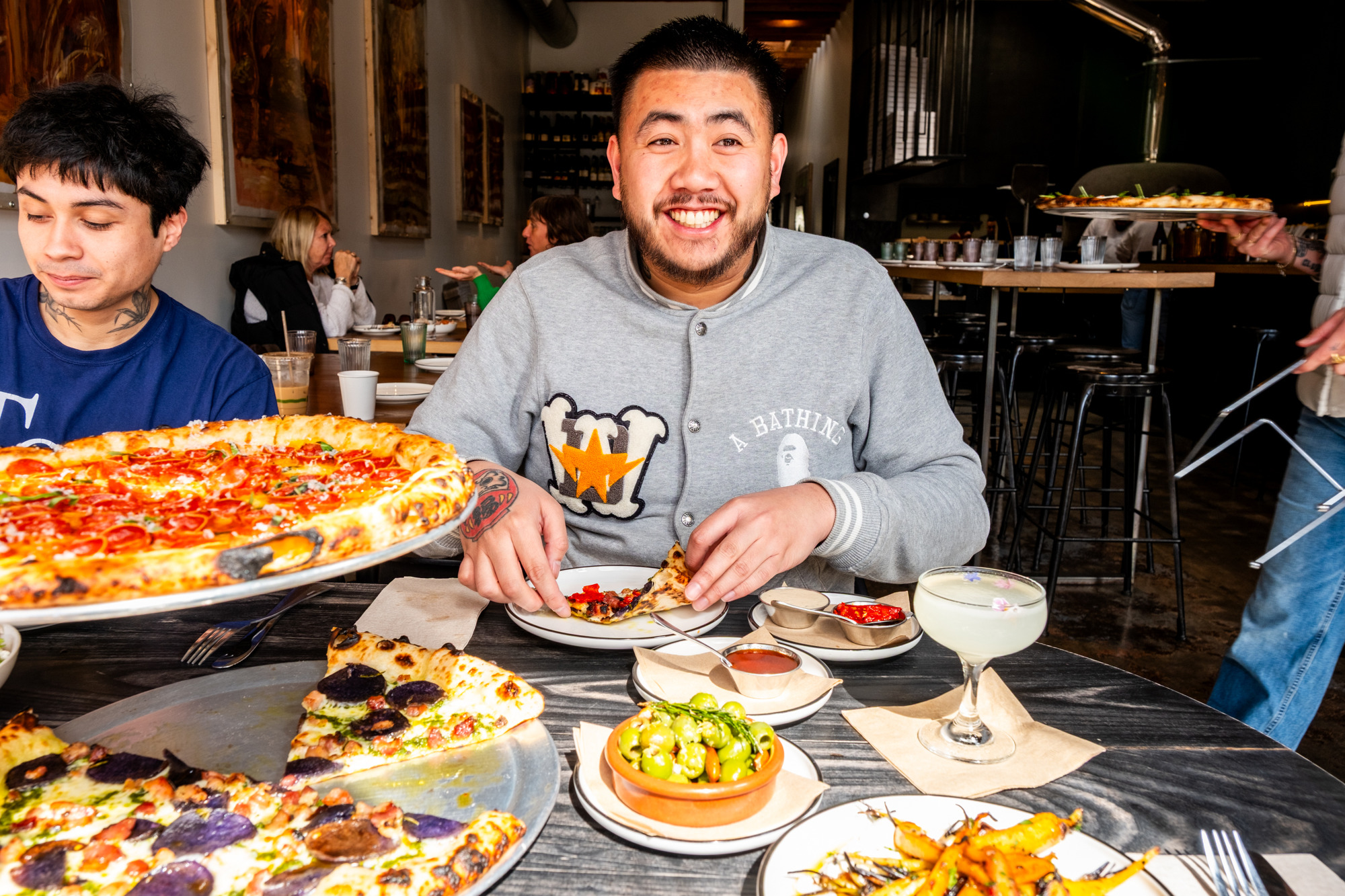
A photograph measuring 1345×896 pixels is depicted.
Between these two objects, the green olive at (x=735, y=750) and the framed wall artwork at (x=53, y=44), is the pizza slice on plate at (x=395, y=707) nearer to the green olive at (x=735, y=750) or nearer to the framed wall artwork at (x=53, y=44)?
the green olive at (x=735, y=750)

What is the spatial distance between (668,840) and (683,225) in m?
1.15

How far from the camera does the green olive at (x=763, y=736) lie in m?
0.82

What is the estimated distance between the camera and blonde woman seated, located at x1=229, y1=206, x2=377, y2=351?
4.33 meters

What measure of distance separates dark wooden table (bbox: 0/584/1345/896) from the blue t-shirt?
77 centimetres

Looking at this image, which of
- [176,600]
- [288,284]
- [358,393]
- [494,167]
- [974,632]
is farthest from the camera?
[494,167]

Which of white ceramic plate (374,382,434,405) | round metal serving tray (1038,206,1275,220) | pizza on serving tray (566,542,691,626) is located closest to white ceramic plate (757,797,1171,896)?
pizza on serving tray (566,542,691,626)

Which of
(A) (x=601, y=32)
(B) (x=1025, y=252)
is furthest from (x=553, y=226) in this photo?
(A) (x=601, y=32)

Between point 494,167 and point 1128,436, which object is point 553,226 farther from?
point 494,167

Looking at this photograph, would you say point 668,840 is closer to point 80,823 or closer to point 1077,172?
point 80,823

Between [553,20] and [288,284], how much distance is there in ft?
22.2

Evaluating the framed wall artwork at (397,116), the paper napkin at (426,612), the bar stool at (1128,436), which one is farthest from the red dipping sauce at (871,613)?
the framed wall artwork at (397,116)

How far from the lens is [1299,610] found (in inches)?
83.2

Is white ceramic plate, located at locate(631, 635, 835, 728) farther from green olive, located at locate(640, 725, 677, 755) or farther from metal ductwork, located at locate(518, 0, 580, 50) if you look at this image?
metal ductwork, located at locate(518, 0, 580, 50)

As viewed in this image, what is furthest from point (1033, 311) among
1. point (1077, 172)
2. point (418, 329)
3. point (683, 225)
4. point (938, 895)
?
point (938, 895)
